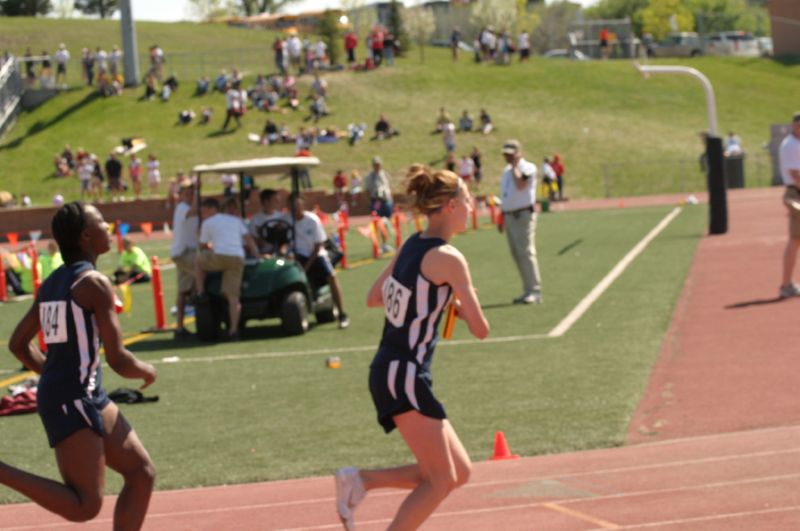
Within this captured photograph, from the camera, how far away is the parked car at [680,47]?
313ft

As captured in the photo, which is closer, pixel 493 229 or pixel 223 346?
pixel 223 346

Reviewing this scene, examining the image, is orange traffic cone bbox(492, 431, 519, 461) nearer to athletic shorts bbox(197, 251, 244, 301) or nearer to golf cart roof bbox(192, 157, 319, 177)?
athletic shorts bbox(197, 251, 244, 301)

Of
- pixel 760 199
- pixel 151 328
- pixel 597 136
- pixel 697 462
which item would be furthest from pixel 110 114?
pixel 697 462

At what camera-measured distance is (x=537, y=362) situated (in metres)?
14.1

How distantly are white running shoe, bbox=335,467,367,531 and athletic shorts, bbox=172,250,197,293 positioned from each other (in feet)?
38.6

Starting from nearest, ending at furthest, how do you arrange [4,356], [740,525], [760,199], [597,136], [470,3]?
1. [740,525]
2. [4,356]
3. [760,199]
4. [597,136]
5. [470,3]

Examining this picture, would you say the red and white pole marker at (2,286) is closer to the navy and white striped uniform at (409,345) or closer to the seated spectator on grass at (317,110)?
the navy and white striped uniform at (409,345)

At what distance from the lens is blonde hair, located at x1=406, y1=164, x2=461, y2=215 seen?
21.6 ft

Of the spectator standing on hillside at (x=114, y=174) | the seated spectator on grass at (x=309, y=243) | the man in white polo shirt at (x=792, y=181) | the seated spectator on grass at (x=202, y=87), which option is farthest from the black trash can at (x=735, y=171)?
the seated spectator on grass at (x=309, y=243)

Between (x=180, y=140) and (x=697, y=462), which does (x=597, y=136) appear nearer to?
(x=180, y=140)

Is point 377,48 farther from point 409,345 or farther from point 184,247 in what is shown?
point 409,345

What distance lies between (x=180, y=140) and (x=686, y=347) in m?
51.3

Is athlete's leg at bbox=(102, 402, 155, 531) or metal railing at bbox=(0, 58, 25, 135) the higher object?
athlete's leg at bbox=(102, 402, 155, 531)

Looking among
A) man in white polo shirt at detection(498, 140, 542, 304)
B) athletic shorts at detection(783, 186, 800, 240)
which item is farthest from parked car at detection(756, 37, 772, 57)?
athletic shorts at detection(783, 186, 800, 240)
